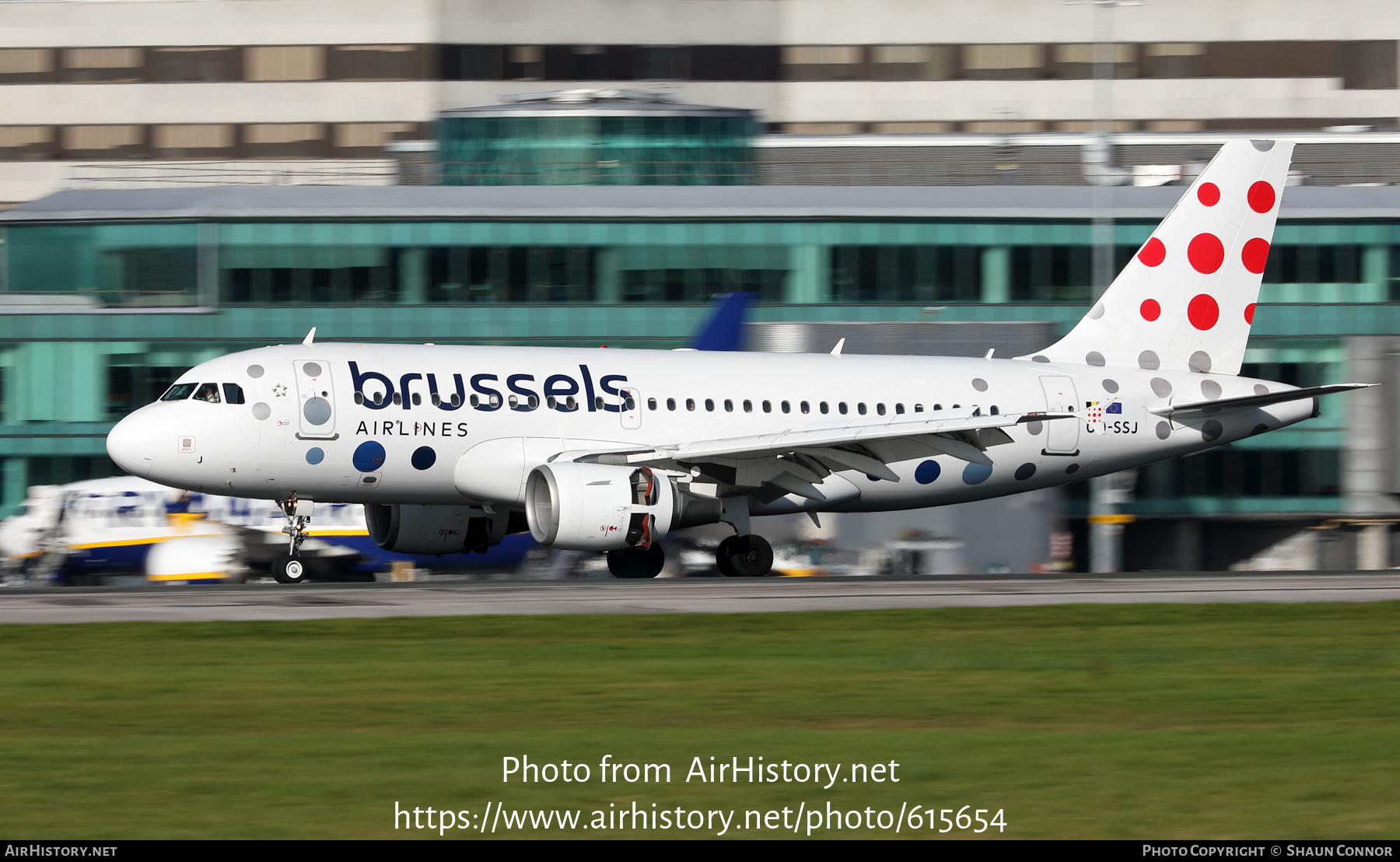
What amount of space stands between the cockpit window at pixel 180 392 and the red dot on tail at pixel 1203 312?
19.6m

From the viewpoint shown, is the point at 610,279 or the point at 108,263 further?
the point at 610,279

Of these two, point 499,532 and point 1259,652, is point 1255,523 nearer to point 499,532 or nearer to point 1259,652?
point 499,532

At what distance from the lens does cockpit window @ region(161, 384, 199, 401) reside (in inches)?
1153

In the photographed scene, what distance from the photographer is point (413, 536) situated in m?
31.6

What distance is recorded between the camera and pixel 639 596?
2625cm

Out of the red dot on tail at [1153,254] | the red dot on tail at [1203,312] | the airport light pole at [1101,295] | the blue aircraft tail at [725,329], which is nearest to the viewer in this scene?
the red dot on tail at [1203,312]

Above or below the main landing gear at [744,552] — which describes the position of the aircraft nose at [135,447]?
above

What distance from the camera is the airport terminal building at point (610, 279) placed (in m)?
53.7

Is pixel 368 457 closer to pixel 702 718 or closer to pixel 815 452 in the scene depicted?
pixel 815 452

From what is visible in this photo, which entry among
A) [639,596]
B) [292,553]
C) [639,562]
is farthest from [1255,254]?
[292,553]

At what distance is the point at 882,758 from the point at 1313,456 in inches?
1937

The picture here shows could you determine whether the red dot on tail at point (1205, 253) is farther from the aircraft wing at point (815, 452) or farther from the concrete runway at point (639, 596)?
the concrete runway at point (639, 596)

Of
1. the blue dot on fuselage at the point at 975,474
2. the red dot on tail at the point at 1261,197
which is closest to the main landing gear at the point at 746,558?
the blue dot on fuselage at the point at 975,474

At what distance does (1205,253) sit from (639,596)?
1652cm
